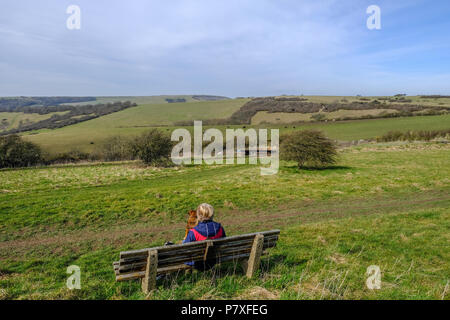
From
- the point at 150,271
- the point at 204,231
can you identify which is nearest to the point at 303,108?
the point at 204,231

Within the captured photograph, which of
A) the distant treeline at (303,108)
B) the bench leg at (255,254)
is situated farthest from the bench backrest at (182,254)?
the distant treeline at (303,108)

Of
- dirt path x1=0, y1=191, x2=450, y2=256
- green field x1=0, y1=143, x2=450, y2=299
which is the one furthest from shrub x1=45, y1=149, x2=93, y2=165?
dirt path x1=0, y1=191, x2=450, y2=256

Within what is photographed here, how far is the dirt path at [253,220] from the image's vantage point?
9.65 m

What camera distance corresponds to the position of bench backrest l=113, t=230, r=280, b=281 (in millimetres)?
4379

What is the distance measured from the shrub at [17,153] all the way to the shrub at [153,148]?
1597cm

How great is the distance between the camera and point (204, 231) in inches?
205

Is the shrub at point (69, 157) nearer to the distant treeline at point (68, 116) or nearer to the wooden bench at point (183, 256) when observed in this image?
the wooden bench at point (183, 256)

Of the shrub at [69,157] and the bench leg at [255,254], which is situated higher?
the bench leg at [255,254]

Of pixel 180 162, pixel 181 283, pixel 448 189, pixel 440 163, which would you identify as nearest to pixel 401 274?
pixel 181 283

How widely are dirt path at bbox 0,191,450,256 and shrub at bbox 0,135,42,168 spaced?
1270 inches

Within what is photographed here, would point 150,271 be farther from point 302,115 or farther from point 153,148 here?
point 302,115

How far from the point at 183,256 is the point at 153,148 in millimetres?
28493

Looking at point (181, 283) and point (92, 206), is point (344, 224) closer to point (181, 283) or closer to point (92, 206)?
point (181, 283)

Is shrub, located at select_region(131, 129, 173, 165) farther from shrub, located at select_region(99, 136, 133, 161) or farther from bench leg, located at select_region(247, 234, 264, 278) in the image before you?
bench leg, located at select_region(247, 234, 264, 278)
